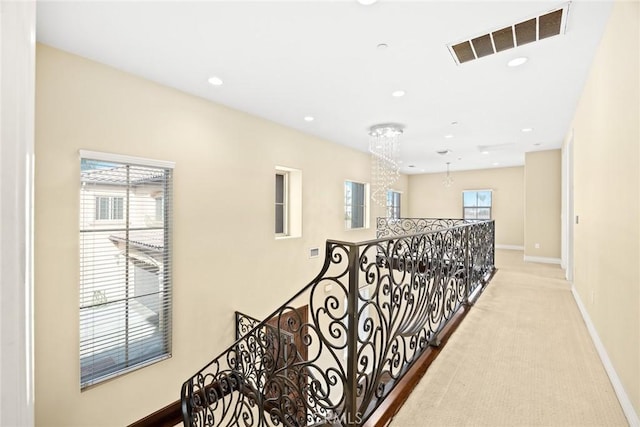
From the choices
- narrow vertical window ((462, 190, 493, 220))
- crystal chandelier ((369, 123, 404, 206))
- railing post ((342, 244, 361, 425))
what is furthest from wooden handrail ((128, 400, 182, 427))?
narrow vertical window ((462, 190, 493, 220))

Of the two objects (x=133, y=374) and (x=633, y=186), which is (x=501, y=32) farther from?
(x=133, y=374)

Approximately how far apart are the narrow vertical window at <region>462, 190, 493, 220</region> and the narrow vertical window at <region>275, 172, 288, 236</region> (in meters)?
7.92

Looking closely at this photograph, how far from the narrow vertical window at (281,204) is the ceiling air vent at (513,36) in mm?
3458

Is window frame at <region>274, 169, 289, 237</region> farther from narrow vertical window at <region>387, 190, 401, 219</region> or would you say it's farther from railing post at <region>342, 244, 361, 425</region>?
narrow vertical window at <region>387, 190, 401, 219</region>

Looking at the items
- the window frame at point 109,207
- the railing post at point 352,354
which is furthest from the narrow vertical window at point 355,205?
the railing post at point 352,354

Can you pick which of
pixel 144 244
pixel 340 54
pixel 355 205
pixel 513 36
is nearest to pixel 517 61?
pixel 513 36

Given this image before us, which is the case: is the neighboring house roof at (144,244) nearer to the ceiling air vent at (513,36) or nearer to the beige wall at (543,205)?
the ceiling air vent at (513,36)

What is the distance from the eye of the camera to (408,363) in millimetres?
2072

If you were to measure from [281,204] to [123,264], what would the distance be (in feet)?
9.11

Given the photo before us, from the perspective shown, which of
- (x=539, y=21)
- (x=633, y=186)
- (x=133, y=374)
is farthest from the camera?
(x=133, y=374)

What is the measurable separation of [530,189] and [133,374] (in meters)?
8.34

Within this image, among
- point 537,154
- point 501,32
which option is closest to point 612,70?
point 501,32

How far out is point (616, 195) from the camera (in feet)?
6.70

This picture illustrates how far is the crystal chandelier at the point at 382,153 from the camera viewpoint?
5004 mm
